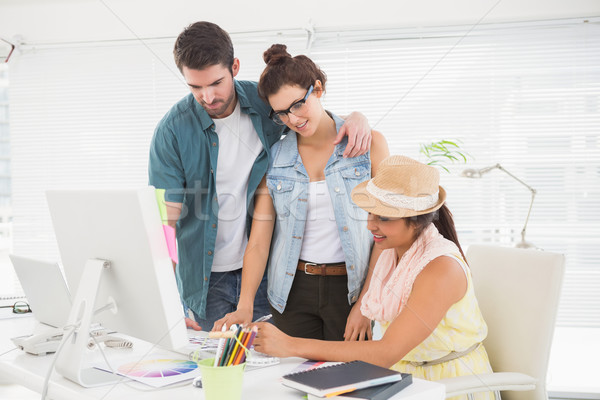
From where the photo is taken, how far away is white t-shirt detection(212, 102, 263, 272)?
185 centimetres

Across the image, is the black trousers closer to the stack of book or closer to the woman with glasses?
the woman with glasses

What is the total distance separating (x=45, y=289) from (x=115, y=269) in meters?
0.55

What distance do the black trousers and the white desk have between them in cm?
45

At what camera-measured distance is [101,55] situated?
3.94 m

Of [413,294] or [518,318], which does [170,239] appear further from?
[518,318]

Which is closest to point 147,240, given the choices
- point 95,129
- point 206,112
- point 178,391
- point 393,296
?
point 178,391

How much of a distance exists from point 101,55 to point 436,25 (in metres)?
2.36

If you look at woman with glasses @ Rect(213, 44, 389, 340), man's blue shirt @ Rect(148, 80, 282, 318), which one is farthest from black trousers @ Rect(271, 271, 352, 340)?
man's blue shirt @ Rect(148, 80, 282, 318)

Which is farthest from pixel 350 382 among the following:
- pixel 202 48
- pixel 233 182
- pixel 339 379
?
pixel 202 48

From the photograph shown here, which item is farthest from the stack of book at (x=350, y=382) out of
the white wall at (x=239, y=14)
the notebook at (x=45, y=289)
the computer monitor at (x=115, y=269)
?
the white wall at (x=239, y=14)

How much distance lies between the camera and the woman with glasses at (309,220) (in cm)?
167

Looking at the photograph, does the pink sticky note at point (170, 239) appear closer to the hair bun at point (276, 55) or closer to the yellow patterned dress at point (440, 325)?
the yellow patterned dress at point (440, 325)

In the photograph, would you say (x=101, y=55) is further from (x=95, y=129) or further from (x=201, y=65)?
(x=201, y=65)

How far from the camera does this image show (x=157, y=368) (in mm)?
1229
